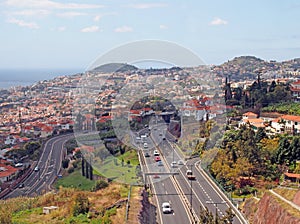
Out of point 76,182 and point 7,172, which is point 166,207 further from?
point 7,172

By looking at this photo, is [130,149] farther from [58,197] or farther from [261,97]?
[261,97]

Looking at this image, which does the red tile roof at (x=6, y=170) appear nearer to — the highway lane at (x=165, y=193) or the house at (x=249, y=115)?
the highway lane at (x=165, y=193)

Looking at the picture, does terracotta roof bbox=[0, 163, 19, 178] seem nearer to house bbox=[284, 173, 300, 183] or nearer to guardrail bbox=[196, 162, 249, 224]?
guardrail bbox=[196, 162, 249, 224]

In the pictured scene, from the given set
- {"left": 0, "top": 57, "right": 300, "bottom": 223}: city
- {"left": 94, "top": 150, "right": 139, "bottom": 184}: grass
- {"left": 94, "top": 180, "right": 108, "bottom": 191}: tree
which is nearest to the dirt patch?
{"left": 0, "top": 57, "right": 300, "bottom": 223}: city

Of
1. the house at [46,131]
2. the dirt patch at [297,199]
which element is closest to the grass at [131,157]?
the dirt patch at [297,199]

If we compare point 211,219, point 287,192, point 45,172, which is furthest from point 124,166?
point 45,172

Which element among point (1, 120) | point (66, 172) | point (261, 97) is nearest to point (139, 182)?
point (66, 172)
